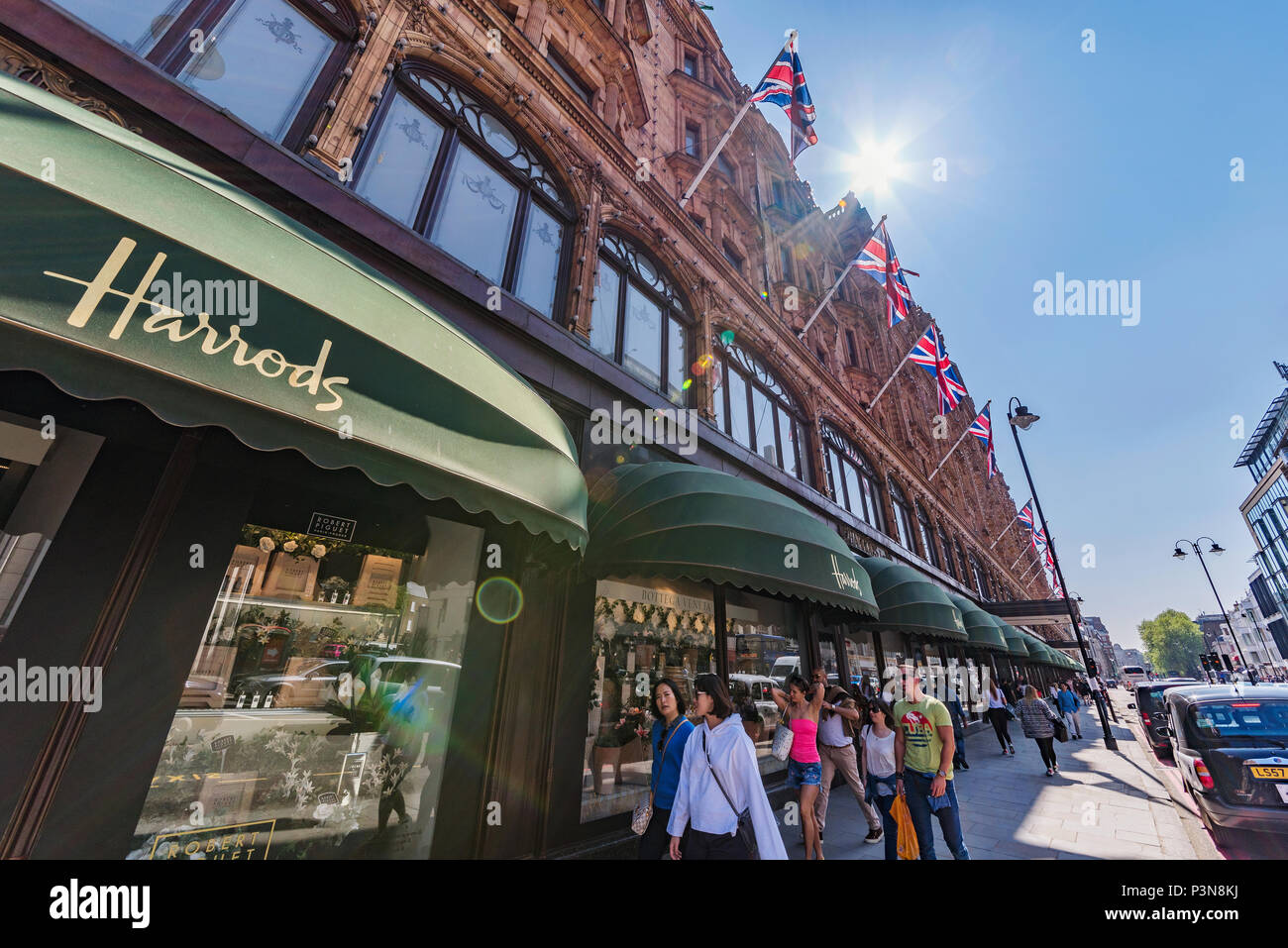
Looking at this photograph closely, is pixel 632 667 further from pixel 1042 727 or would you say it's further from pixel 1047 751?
pixel 1047 751

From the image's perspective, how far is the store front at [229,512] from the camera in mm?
2516

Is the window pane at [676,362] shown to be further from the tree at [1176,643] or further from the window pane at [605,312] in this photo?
the tree at [1176,643]

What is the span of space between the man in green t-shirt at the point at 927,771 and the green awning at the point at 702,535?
173cm

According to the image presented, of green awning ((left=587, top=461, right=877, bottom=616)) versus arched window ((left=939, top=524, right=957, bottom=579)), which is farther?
arched window ((left=939, top=524, right=957, bottom=579))

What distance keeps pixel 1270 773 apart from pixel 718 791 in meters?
7.80

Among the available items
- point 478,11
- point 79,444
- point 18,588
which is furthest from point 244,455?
point 478,11

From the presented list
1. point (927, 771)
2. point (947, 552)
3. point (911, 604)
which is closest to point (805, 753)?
point (927, 771)

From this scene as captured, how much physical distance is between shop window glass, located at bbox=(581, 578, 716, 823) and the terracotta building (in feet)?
0.15

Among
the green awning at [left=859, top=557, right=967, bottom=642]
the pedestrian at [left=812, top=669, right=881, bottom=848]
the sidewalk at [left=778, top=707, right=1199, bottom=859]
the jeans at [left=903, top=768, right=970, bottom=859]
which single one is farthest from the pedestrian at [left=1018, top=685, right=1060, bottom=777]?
the jeans at [left=903, top=768, right=970, bottom=859]

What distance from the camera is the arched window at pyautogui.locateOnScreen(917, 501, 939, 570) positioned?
2251cm

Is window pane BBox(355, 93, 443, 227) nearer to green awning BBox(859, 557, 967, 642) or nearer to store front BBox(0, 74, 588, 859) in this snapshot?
store front BBox(0, 74, 588, 859)

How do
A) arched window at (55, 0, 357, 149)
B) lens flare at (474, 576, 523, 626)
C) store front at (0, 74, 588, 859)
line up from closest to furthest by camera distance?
store front at (0, 74, 588, 859) < arched window at (55, 0, 357, 149) < lens flare at (474, 576, 523, 626)

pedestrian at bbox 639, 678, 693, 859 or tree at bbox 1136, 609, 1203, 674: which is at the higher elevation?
tree at bbox 1136, 609, 1203, 674
